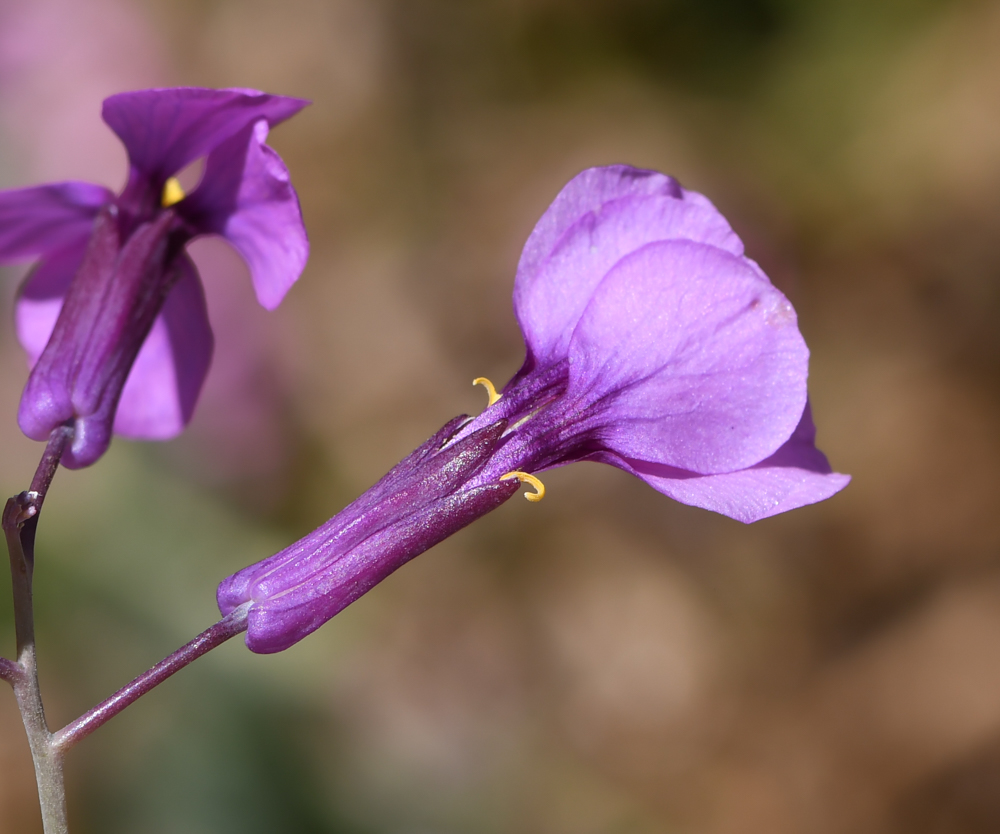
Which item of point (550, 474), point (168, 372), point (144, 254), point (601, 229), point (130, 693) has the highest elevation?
point (601, 229)

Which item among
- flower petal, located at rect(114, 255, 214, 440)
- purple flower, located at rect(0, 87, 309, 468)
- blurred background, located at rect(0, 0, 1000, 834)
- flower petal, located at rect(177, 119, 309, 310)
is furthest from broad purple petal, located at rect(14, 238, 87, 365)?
blurred background, located at rect(0, 0, 1000, 834)

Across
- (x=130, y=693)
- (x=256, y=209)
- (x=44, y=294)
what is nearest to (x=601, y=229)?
(x=256, y=209)

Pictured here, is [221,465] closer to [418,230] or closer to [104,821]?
[104,821]

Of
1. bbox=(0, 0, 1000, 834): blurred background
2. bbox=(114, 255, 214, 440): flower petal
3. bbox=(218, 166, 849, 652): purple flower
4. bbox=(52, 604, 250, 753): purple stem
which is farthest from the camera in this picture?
bbox=(0, 0, 1000, 834): blurred background

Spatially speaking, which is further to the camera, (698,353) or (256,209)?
(256,209)

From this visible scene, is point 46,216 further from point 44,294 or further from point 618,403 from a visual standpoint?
point 618,403

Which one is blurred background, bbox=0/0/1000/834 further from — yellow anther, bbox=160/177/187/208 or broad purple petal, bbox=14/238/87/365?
yellow anther, bbox=160/177/187/208

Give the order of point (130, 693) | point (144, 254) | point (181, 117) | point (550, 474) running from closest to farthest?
point (130, 693) → point (181, 117) → point (144, 254) → point (550, 474)
